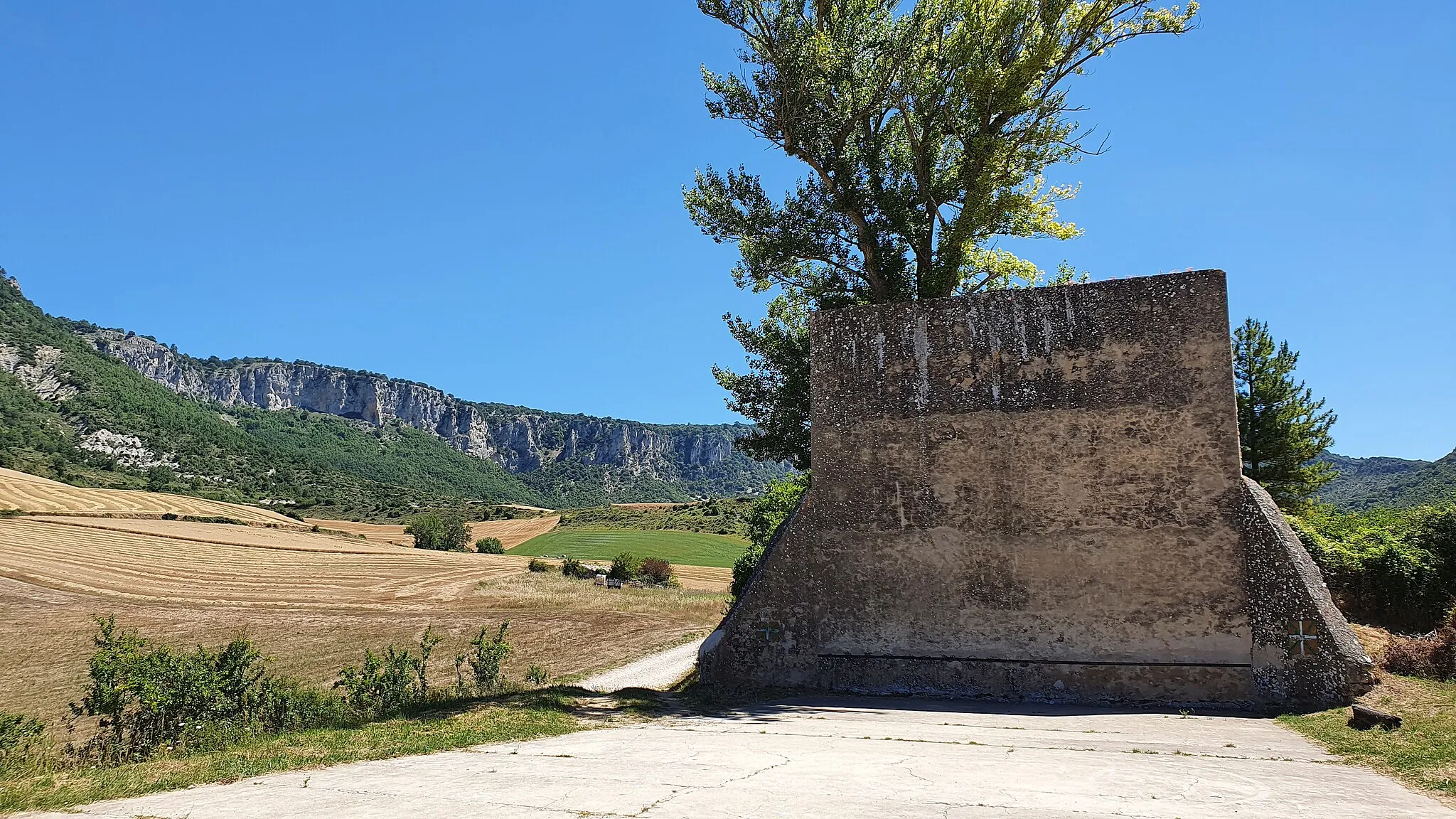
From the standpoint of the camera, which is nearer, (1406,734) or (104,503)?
(1406,734)

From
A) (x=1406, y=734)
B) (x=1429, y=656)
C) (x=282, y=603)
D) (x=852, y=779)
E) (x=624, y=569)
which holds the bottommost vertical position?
(x=282, y=603)

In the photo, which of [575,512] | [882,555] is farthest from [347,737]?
[575,512]

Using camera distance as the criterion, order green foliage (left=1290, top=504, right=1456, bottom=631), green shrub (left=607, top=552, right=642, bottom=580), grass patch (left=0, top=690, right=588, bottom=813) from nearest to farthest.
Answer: grass patch (left=0, top=690, right=588, bottom=813), green foliage (left=1290, top=504, right=1456, bottom=631), green shrub (left=607, top=552, right=642, bottom=580)

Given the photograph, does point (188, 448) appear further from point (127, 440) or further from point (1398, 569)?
point (1398, 569)

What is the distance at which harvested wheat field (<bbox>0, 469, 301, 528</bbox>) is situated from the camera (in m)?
61.0

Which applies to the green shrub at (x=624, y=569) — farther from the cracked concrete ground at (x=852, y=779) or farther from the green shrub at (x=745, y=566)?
the cracked concrete ground at (x=852, y=779)

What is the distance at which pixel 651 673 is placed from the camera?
19.6m

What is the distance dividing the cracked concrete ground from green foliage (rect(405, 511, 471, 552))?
231 ft

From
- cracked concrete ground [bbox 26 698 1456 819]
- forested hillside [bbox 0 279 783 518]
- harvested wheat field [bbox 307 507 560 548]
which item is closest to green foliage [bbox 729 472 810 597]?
cracked concrete ground [bbox 26 698 1456 819]

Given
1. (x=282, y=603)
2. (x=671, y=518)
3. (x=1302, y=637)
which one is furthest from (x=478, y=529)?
(x=1302, y=637)

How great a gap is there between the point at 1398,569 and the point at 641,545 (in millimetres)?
70166

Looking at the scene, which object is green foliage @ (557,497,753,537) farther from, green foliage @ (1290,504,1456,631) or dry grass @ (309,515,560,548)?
green foliage @ (1290,504,1456,631)

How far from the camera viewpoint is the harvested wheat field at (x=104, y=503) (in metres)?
61.0

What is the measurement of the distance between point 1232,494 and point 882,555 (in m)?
4.94
